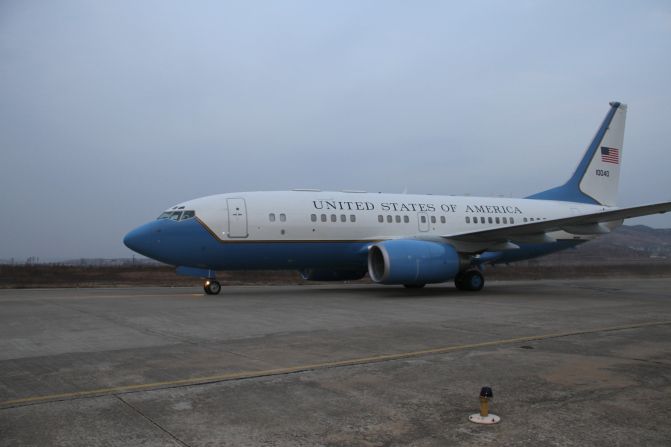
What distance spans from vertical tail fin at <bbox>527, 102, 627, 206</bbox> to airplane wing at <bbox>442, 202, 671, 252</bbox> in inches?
213

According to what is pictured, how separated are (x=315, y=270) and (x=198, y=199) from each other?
511cm

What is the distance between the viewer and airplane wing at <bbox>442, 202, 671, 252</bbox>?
16484mm

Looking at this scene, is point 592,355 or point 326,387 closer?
point 326,387

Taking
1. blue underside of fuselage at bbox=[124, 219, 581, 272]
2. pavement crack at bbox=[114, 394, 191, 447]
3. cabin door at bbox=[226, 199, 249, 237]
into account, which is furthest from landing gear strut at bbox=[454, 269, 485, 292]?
pavement crack at bbox=[114, 394, 191, 447]

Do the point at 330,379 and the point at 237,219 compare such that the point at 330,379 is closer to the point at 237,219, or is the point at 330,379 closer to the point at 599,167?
the point at 237,219

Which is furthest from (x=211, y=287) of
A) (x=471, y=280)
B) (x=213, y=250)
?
(x=471, y=280)

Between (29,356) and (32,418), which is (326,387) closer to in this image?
(32,418)

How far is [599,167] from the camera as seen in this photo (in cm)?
2464

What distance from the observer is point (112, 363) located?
22.0 feet

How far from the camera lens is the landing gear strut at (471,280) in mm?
19000

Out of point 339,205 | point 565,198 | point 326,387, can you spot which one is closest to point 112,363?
point 326,387

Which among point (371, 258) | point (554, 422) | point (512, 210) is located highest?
point (512, 210)

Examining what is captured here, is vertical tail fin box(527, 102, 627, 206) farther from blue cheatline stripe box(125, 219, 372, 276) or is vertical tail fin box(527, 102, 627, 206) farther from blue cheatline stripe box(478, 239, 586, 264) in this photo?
blue cheatline stripe box(125, 219, 372, 276)

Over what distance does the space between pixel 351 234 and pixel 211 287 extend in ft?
16.1
